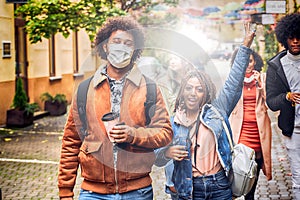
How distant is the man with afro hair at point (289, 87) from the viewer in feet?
17.1

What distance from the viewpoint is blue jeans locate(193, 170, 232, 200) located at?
13.1 feet

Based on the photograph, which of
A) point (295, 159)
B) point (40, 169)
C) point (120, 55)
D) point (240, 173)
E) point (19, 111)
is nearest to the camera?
point (120, 55)

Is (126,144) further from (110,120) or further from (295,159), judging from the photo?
(295,159)

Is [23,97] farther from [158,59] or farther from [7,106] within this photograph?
[158,59]

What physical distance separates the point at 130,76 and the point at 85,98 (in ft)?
0.98

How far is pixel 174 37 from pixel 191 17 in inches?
784

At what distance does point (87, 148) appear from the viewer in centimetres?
354

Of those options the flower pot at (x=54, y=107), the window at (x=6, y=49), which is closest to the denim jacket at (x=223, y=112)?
the window at (x=6, y=49)

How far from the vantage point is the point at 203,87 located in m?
4.01

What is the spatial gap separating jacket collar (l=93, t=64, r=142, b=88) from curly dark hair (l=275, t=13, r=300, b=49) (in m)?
2.15

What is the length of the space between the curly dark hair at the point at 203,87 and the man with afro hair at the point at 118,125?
1.58ft

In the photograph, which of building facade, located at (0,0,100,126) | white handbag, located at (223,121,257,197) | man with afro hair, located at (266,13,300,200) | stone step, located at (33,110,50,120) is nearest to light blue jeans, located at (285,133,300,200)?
man with afro hair, located at (266,13,300,200)

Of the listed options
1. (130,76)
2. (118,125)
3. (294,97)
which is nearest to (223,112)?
(130,76)

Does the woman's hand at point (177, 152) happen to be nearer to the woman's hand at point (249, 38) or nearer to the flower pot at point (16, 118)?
the woman's hand at point (249, 38)
